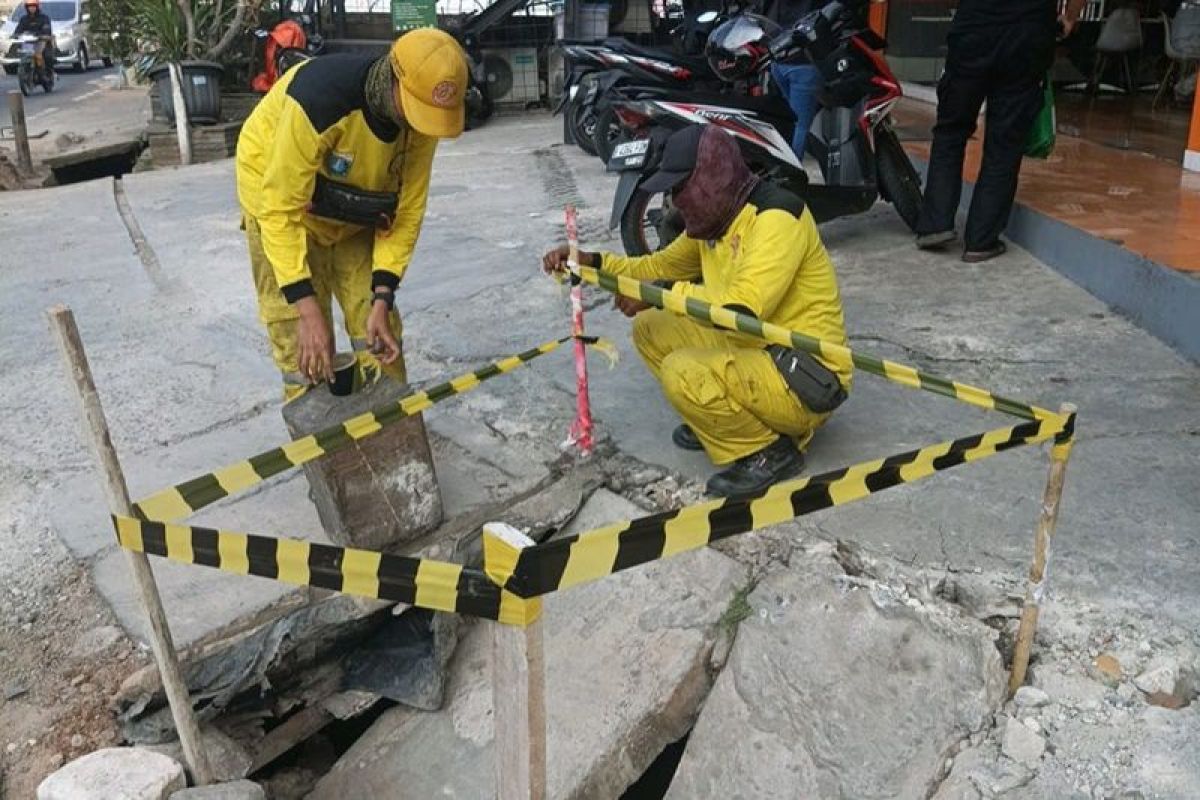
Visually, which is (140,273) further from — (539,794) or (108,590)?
(539,794)

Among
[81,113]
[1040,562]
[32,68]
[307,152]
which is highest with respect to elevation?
[307,152]

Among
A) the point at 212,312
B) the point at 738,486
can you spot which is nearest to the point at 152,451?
the point at 212,312

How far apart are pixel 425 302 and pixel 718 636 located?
3.00 meters

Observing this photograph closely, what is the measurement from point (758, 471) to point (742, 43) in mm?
3518

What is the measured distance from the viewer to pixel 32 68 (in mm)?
18172

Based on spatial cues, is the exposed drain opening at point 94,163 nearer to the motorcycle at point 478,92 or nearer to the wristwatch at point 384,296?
the motorcycle at point 478,92

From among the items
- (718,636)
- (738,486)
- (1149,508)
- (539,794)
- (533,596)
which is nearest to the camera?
(533,596)

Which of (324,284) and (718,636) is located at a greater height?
(324,284)

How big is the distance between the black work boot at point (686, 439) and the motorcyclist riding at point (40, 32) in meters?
18.6

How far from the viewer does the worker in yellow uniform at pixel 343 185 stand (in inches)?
105

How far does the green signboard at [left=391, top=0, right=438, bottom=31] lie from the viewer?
12156 millimetres

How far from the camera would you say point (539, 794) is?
1777mm

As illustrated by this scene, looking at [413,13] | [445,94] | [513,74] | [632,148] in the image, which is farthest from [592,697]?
[513,74]

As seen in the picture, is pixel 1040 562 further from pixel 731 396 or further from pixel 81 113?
pixel 81 113
